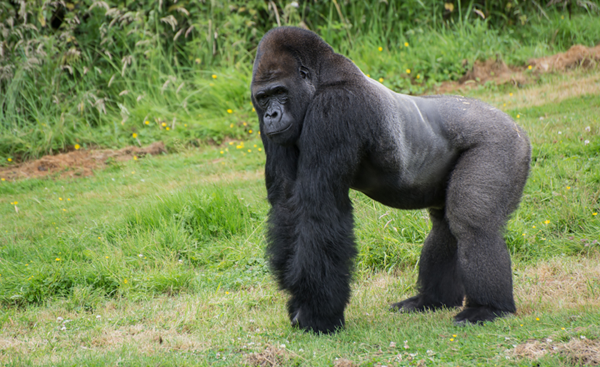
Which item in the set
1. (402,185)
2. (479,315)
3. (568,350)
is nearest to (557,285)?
(479,315)

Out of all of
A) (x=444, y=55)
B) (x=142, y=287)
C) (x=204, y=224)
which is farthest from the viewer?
(x=444, y=55)

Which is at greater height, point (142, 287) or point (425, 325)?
point (425, 325)

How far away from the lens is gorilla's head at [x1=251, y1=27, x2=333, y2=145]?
3322 mm

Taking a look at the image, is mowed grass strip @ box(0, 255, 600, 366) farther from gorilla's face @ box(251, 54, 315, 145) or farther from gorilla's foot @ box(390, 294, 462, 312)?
gorilla's face @ box(251, 54, 315, 145)

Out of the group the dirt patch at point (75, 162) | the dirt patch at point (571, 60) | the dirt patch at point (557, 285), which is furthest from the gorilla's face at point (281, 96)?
the dirt patch at point (571, 60)

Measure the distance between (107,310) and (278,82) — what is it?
7.32 ft

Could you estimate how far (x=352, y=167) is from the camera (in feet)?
10.8

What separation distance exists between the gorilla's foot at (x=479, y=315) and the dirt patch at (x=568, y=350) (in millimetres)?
461

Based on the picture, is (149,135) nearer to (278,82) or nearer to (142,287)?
(142,287)

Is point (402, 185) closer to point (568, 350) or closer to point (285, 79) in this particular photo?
point (285, 79)

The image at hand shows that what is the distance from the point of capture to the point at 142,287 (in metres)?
4.57

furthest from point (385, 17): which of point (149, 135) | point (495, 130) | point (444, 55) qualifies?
point (495, 130)

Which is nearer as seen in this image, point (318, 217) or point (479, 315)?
point (318, 217)

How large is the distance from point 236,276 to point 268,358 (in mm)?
1718
